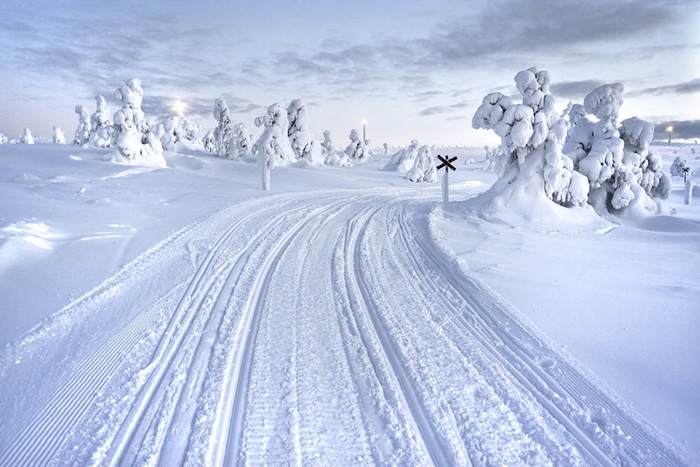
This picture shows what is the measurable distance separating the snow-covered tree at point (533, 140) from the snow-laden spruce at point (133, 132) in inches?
1038

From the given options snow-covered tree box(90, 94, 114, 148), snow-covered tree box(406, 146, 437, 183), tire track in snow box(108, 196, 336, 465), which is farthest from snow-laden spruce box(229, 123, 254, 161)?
tire track in snow box(108, 196, 336, 465)

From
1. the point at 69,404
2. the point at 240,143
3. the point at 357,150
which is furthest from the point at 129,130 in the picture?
the point at 357,150

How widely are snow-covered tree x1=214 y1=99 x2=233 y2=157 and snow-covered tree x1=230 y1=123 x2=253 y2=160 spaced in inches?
83.8

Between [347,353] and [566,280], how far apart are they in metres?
4.86

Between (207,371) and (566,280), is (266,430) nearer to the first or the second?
(207,371)

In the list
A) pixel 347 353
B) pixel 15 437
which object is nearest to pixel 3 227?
pixel 15 437

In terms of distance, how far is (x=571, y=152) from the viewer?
61.9 feet

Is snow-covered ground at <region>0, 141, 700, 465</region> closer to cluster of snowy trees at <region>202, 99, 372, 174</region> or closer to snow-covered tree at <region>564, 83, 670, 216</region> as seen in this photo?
snow-covered tree at <region>564, 83, 670, 216</region>

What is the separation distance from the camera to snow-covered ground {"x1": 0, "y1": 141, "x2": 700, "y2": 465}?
332cm

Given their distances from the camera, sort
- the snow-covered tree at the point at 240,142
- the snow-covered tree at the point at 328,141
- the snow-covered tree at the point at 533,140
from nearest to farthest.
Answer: the snow-covered tree at the point at 533,140
the snow-covered tree at the point at 240,142
the snow-covered tree at the point at 328,141

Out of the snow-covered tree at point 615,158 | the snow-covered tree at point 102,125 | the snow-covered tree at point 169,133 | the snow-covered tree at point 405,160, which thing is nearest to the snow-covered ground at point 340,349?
the snow-covered tree at point 615,158

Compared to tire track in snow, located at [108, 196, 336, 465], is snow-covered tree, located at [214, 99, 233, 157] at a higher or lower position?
higher

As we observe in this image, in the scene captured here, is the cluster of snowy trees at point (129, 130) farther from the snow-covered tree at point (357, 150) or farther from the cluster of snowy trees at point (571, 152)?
the snow-covered tree at point (357, 150)

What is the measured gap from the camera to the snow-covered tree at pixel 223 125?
4634 centimetres
